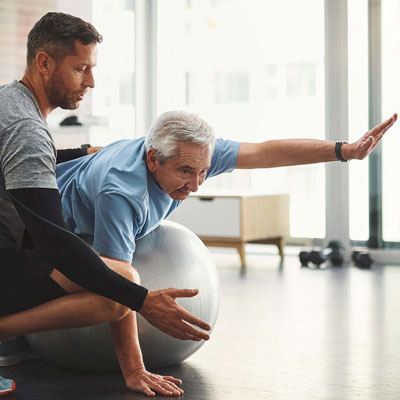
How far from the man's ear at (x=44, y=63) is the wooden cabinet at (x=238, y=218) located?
3377 mm

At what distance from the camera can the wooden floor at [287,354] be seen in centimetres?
223

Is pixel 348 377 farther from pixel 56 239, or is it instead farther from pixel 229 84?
pixel 229 84

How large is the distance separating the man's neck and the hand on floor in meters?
0.84

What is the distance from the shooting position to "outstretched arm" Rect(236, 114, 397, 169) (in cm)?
240

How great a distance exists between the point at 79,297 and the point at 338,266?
11.7 feet

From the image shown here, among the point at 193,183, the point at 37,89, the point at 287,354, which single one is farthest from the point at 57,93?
the point at 287,354

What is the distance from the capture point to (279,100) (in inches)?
238

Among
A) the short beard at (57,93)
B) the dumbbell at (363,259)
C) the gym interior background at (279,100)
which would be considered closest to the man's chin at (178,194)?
the short beard at (57,93)

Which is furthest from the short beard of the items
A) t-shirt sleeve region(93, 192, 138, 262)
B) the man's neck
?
t-shirt sleeve region(93, 192, 138, 262)

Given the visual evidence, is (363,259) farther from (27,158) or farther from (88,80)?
(27,158)

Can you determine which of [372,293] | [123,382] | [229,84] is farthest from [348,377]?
[229,84]

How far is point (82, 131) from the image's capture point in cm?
564

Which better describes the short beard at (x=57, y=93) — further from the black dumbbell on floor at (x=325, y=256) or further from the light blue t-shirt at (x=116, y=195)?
the black dumbbell on floor at (x=325, y=256)

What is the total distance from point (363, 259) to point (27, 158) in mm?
3782
